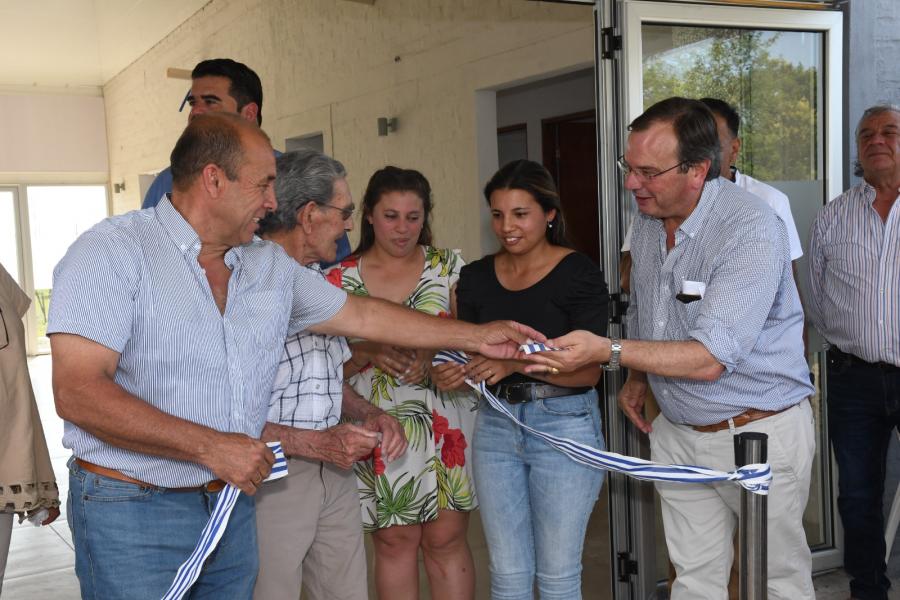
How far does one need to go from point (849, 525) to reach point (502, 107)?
5997mm

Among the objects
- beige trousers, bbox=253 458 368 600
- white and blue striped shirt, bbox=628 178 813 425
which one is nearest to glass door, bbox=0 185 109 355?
beige trousers, bbox=253 458 368 600

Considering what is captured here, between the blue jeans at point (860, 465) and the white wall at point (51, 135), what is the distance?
41.9ft

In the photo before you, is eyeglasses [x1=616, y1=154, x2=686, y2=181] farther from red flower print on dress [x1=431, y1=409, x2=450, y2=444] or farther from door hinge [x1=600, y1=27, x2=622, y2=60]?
door hinge [x1=600, y1=27, x2=622, y2=60]

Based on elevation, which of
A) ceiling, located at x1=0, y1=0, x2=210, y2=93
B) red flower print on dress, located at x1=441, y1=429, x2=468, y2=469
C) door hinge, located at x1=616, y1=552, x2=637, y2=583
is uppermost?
ceiling, located at x1=0, y1=0, x2=210, y2=93

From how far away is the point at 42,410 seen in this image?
31.9 feet

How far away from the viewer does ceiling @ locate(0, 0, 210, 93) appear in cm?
920

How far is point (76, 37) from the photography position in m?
10.5

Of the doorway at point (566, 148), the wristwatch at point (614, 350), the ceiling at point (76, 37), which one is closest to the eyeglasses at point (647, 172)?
the wristwatch at point (614, 350)

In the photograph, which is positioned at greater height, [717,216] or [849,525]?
[717,216]

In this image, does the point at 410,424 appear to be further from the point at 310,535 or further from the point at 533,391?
the point at 310,535

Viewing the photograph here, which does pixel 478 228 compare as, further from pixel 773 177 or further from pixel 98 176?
pixel 98 176

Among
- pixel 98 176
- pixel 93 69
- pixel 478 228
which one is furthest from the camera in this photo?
pixel 98 176

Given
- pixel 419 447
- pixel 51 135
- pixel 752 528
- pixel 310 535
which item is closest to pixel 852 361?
pixel 752 528

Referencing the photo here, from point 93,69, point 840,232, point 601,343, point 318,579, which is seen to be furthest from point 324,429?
point 93,69
